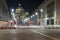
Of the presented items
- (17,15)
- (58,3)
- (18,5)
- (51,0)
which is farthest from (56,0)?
(18,5)

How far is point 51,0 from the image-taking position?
74.6 m

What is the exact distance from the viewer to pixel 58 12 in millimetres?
68500

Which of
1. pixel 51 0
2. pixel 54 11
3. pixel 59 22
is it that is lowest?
pixel 59 22

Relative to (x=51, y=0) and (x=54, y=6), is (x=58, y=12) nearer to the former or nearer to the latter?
(x=54, y=6)

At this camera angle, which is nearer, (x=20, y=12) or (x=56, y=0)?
(x=56, y=0)

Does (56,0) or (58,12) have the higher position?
(56,0)

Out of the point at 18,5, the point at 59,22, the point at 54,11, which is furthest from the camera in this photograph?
the point at 18,5

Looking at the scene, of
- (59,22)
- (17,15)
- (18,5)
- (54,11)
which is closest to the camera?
(59,22)

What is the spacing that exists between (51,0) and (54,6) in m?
4.89

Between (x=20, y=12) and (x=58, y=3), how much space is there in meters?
57.4

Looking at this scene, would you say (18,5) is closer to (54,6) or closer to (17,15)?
(17,15)

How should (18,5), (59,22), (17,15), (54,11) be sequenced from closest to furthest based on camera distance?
(59,22)
(54,11)
(17,15)
(18,5)

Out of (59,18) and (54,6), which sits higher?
(54,6)

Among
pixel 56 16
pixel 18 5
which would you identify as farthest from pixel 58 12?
pixel 18 5
